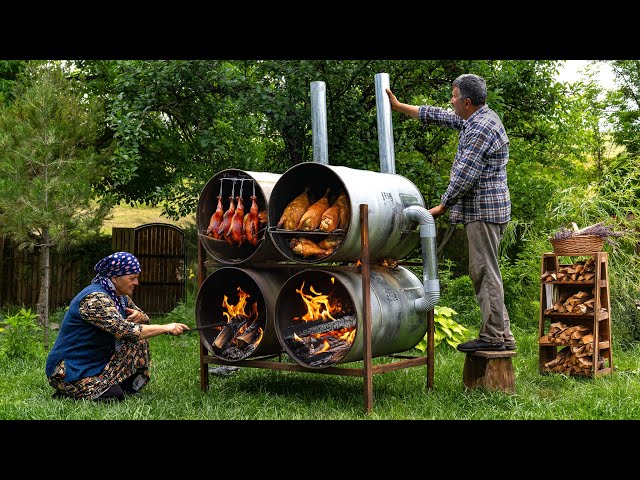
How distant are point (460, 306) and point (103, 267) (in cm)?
656

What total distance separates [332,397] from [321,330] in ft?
2.55

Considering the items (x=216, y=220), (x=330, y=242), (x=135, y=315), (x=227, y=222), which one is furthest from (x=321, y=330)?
(x=135, y=315)

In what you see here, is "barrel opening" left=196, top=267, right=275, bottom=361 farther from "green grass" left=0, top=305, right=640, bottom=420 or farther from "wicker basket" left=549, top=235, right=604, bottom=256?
"wicker basket" left=549, top=235, right=604, bottom=256

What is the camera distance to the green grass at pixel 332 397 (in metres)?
5.80

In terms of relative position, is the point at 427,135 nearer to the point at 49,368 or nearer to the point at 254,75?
the point at 254,75

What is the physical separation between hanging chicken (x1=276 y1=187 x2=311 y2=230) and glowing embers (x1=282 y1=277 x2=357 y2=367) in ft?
1.68

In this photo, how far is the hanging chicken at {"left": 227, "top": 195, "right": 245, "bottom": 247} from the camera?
6648 millimetres

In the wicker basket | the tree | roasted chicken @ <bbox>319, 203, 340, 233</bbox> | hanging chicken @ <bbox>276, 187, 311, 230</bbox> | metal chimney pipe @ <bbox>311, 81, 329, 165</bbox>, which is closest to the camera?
roasted chicken @ <bbox>319, 203, 340, 233</bbox>

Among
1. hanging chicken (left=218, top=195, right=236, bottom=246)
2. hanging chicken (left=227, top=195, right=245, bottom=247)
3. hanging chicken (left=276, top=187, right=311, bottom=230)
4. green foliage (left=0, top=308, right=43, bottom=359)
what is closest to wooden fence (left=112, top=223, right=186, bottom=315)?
green foliage (left=0, top=308, right=43, bottom=359)

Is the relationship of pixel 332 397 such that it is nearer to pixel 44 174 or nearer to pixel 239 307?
pixel 239 307

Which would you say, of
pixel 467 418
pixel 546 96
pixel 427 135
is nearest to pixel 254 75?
pixel 427 135

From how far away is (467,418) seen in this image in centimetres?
569

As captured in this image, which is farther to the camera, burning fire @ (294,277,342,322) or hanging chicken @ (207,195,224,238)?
hanging chicken @ (207,195,224,238)

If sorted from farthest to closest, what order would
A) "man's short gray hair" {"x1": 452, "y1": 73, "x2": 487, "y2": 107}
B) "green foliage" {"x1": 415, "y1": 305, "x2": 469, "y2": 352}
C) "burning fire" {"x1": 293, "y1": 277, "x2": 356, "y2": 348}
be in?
1. "green foliage" {"x1": 415, "y1": 305, "x2": 469, "y2": 352}
2. "man's short gray hair" {"x1": 452, "y1": 73, "x2": 487, "y2": 107}
3. "burning fire" {"x1": 293, "y1": 277, "x2": 356, "y2": 348}
